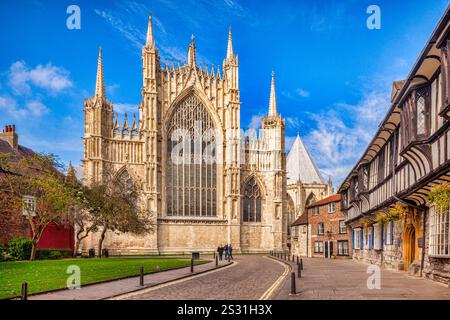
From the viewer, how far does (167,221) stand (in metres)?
65.5

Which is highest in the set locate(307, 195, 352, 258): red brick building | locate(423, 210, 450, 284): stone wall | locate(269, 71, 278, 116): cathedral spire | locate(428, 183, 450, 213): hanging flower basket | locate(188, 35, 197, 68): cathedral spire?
locate(188, 35, 197, 68): cathedral spire

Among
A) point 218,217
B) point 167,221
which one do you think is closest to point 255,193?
point 218,217

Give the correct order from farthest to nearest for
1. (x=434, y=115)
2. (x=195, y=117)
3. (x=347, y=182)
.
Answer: (x=195, y=117), (x=347, y=182), (x=434, y=115)

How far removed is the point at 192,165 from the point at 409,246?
44755 millimetres

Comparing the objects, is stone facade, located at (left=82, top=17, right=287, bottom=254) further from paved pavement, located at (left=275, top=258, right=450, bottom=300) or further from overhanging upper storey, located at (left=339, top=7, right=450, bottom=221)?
paved pavement, located at (left=275, top=258, right=450, bottom=300)

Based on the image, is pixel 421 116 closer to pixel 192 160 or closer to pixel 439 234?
pixel 439 234

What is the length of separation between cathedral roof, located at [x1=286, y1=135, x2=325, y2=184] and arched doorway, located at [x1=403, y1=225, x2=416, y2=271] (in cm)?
7258

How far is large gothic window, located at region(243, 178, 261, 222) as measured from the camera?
229 feet

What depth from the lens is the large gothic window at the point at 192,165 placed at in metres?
67.7

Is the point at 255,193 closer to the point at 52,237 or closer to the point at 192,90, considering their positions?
the point at 192,90

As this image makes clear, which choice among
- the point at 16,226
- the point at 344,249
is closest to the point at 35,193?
the point at 16,226

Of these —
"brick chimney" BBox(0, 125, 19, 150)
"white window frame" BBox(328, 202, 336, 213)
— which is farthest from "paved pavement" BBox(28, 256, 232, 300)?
"brick chimney" BBox(0, 125, 19, 150)
